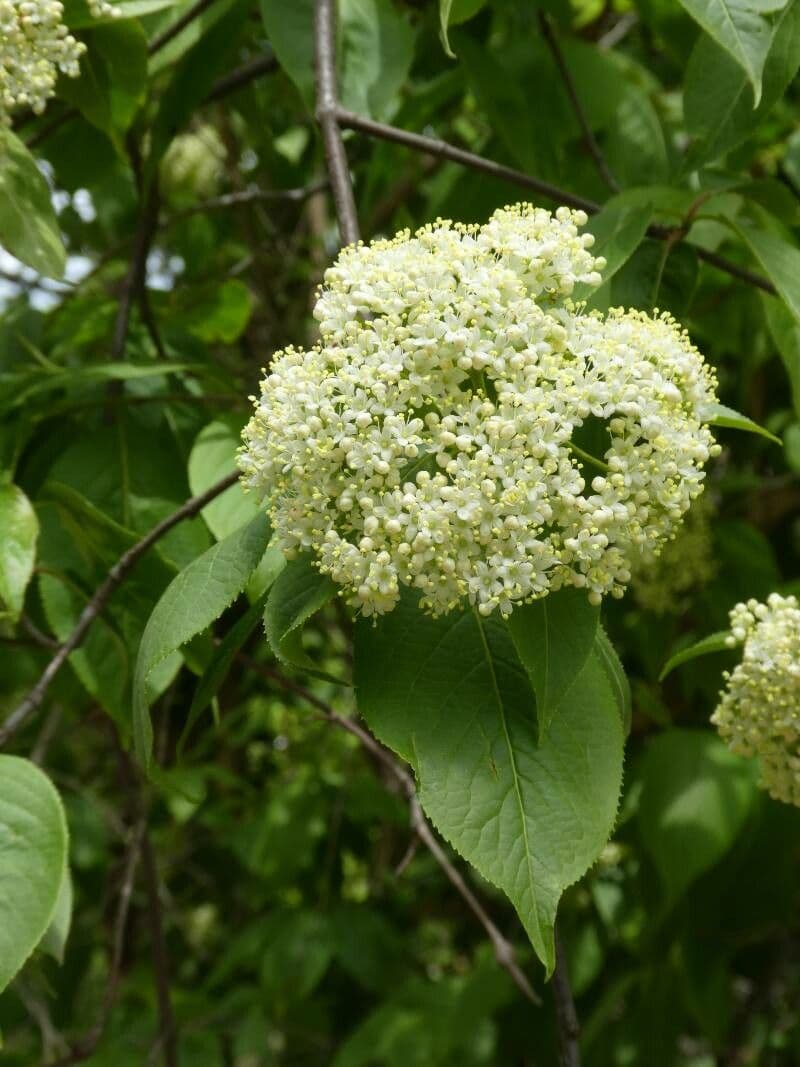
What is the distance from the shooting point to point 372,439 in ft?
4.46

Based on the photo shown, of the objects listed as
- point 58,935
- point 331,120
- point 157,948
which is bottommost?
point 157,948

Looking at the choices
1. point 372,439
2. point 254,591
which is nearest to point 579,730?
point 372,439

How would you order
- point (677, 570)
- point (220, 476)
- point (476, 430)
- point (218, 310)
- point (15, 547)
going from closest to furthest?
point (476, 430)
point (15, 547)
point (220, 476)
point (218, 310)
point (677, 570)

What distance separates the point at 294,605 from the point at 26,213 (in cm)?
89

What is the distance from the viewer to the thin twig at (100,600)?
5.64 feet

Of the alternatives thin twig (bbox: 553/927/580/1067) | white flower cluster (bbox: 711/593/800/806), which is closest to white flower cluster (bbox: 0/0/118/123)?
white flower cluster (bbox: 711/593/800/806)

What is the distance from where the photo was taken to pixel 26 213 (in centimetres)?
196

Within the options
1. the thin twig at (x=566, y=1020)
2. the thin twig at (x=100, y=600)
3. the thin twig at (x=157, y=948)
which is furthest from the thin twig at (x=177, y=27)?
the thin twig at (x=566, y=1020)

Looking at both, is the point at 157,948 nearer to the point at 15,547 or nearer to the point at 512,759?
the point at 15,547

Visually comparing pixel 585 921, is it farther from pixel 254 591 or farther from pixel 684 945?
pixel 254 591

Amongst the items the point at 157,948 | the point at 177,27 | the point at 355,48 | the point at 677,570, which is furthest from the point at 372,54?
the point at 157,948

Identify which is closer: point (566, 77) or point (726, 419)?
point (726, 419)

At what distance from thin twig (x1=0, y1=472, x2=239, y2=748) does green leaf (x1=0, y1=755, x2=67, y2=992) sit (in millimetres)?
103

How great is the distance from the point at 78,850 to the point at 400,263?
9.14ft
